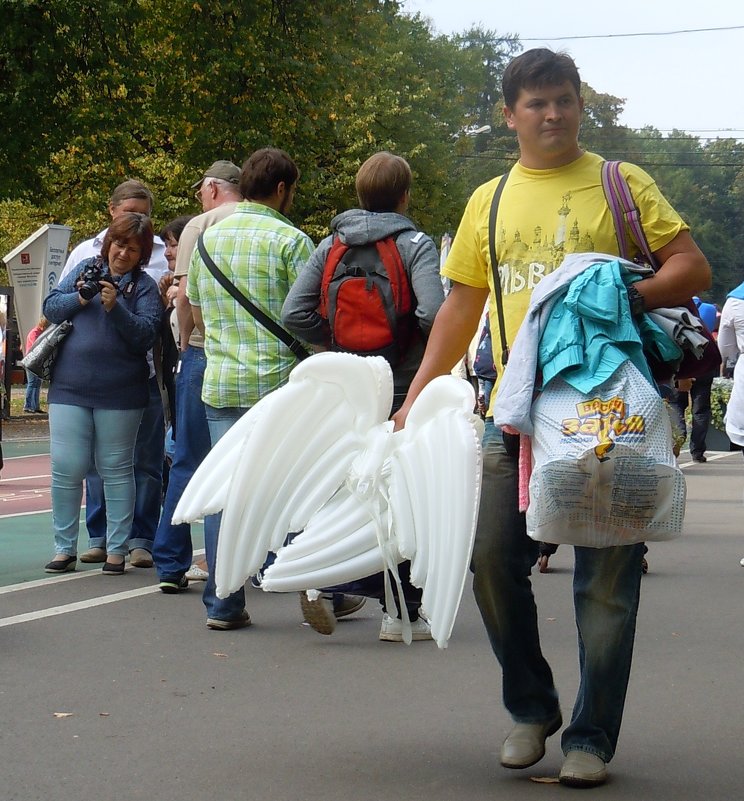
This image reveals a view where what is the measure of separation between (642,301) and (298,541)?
1201 millimetres

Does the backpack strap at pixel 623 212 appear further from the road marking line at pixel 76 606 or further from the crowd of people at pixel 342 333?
the road marking line at pixel 76 606

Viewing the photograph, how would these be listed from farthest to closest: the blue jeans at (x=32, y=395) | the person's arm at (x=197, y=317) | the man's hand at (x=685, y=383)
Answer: the blue jeans at (x=32, y=395) → the person's arm at (x=197, y=317) → the man's hand at (x=685, y=383)

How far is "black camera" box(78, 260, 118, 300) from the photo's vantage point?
8.29m

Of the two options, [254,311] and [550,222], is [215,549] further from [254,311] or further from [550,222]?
[550,222]

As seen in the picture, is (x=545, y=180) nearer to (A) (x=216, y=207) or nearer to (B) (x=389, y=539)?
(B) (x=389, y=539)

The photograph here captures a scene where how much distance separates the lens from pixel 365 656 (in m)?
6.25

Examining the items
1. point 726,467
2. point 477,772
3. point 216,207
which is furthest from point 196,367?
point 726,467

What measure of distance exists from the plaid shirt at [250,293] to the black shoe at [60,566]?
2114 millimetres

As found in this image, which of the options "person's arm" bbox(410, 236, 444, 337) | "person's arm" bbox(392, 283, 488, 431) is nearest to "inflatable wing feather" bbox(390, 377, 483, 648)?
"person's arm" bbox(392, 283, 488, 431)

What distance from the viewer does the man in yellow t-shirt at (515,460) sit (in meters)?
4.20

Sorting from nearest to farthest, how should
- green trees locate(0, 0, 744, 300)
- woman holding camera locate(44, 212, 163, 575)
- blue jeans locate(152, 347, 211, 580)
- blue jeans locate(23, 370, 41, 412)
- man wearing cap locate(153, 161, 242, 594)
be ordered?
man wearing cap locate(153, 161, 242, 594) < blue jeans locate(152, 347, 211, 580) < woman holding camera locate(44, 212, 163, 575) < green trees locate(0, 0, 744, 300) < blue jeans locate(23, 370, 41, 412)

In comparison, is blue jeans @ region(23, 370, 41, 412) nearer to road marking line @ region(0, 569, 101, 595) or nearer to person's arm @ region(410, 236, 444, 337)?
road marking line @ region(0, 569, 101, 595)

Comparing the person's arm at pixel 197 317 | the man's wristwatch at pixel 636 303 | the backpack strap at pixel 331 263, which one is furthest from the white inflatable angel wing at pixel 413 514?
the person's arm at pixel 197 317

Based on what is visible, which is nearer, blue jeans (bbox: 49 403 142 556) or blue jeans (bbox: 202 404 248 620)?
blue jeans (bbox: 202 404 248 620)
